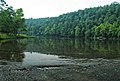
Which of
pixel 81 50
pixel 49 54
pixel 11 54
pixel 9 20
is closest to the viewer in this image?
pixel 11 54

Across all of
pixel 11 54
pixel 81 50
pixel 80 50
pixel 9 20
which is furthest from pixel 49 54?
pixel 9 20

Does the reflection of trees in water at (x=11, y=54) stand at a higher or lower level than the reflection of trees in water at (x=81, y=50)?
higher

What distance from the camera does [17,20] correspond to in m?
125

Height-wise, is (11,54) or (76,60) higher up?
(11,54)

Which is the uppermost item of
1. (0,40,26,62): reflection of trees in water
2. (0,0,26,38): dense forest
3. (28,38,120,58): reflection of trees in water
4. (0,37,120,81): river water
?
(0,0,26,38): dense forest

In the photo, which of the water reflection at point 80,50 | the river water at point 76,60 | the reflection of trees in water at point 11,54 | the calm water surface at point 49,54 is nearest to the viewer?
the river water at point 76,60

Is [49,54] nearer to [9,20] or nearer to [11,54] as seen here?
[11,54]

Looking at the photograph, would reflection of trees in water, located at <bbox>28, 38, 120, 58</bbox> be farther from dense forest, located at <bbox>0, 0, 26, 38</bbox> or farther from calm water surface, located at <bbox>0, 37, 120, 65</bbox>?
dense forest, located at <bbox>0, 0, 26, 38</bbox>

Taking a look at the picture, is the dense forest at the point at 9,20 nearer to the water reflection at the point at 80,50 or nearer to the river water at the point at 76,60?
the water reflection at the point at 80,50

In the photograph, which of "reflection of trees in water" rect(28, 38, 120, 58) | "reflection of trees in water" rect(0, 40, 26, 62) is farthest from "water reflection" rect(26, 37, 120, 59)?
"reflection of trees in water" rect(0, 40, 26, 62)

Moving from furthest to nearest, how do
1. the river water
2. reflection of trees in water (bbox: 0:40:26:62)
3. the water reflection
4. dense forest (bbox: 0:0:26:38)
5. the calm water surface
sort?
dense forest (bbox: 0:0:26:38), the water reflection, reflection of trees in water (bbox: 0:40:26:62), the calm water surface, the river water

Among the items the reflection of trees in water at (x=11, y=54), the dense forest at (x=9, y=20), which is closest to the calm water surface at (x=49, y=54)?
the reflection of trees in water at (x=11, y=54)

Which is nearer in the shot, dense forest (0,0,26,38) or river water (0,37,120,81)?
river water (0,37,120,81)

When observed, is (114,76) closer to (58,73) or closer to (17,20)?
(58,73)
